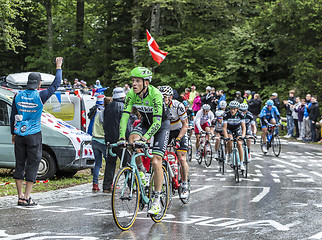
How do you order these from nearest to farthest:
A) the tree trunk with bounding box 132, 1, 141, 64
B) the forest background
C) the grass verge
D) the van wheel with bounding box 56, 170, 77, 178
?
the grass verge
the van wheel with bounding box 56, 170, 77, 178
the forest background
the tree trunk with bounding box 132, 1, 141, 64

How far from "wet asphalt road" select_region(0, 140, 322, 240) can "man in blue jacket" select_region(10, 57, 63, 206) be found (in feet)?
2.08

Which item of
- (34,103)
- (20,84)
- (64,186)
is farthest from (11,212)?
(20,84)

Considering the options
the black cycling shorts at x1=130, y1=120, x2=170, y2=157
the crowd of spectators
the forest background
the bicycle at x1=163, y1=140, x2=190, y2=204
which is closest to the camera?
the black cycling shorts at x1=130, y1=120, x2=170, y2=157

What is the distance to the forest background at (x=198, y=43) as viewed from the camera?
31.5m

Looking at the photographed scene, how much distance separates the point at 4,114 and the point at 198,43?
24757 millimetres

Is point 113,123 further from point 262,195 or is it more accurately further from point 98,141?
point 262,195

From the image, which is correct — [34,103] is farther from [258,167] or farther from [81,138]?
[258,167]

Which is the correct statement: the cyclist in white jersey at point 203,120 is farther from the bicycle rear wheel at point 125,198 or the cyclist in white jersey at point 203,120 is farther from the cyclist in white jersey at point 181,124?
the bicycle rear wheel at point 125,198

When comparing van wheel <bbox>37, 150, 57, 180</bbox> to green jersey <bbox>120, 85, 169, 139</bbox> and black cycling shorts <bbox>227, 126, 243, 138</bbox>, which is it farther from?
green jersey <bbox>120, 85, 169, 139</bbox>

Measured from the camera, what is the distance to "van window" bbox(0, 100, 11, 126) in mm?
13102

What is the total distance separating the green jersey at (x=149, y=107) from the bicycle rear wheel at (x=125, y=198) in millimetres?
620

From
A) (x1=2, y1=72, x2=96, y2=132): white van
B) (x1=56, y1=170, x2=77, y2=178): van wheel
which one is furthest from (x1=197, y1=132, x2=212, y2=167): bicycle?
(x1=56, y1=170, x2=77, y2=178): van wheel

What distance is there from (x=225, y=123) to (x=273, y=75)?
858 inches

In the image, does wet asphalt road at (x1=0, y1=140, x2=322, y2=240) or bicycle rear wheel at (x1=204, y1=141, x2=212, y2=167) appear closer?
wet asphalt road at (x1=0, y1=140, x2=322, y2=240)
